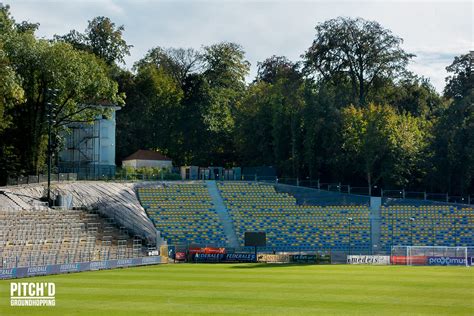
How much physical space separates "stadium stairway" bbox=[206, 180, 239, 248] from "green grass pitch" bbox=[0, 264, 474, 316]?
15.6 meters

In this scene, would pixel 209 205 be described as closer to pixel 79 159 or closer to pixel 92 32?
pixel 79 159

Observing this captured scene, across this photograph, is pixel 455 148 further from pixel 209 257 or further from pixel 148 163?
pixel 148 163

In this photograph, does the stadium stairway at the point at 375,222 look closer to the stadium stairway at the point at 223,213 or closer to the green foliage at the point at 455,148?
the green foliage at the point at 455,148

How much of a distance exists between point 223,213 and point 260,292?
3573 cm

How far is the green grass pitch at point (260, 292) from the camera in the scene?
102 feet

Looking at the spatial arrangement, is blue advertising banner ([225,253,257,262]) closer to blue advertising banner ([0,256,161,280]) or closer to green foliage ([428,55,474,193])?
blue advertising banner ([0,256,161,280])

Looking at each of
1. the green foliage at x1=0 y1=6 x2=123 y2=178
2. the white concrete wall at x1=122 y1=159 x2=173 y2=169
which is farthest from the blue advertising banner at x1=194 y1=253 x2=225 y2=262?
the white concrete wall at x1=122 y1=159 x2=173 y2=169

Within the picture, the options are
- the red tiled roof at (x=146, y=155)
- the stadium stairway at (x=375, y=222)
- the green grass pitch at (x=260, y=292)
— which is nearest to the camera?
the green grass pitch at (x=260, y=292)

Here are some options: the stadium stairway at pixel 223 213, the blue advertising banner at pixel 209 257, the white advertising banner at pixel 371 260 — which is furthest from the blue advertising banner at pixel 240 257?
the white advertising banner at pixel 371 260

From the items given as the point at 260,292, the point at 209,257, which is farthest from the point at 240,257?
the point at 260,292

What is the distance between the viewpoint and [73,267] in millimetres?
48844

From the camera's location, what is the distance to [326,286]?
40.8 meters

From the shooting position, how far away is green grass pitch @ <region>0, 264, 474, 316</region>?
1230 inches

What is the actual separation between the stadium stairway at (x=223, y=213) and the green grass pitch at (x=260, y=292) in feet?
51.2
